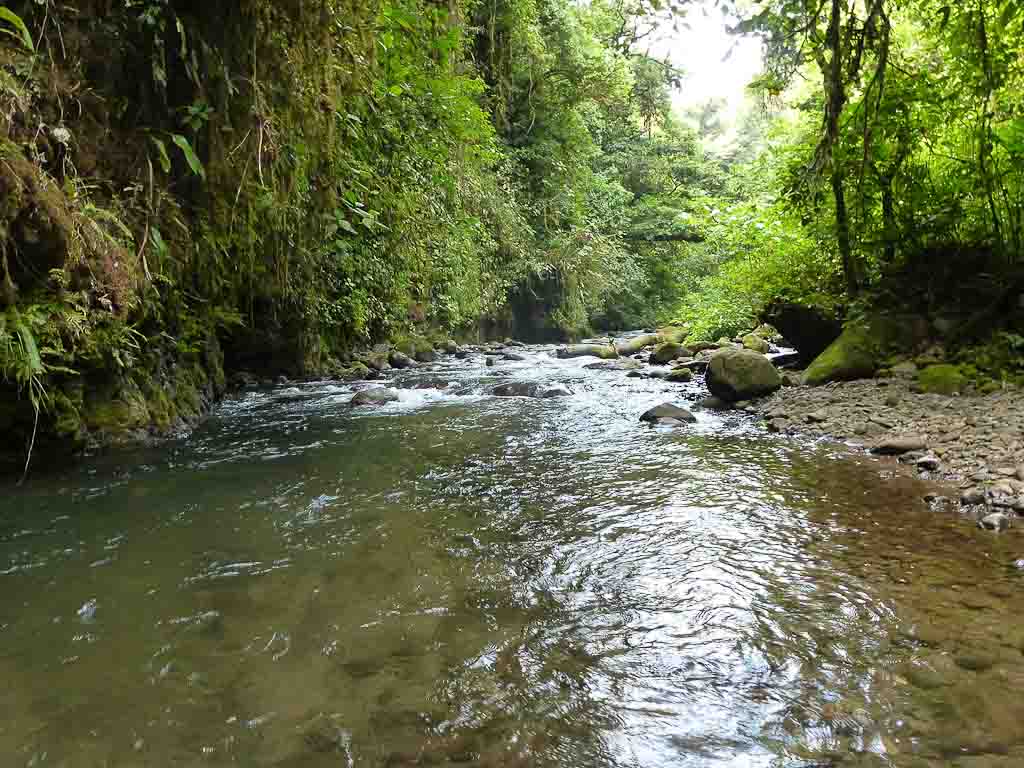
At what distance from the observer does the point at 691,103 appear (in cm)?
5119

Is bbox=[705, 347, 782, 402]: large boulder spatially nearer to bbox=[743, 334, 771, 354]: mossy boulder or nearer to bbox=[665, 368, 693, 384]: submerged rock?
bbox=[665, 368, 693, 384]: submerged rock

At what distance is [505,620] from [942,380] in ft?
18.4

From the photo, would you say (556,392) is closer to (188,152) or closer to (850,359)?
(850,359)

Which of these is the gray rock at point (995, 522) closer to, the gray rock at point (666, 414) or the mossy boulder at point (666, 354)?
the gray rock at point (666, 414)

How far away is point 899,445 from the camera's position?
4906mm

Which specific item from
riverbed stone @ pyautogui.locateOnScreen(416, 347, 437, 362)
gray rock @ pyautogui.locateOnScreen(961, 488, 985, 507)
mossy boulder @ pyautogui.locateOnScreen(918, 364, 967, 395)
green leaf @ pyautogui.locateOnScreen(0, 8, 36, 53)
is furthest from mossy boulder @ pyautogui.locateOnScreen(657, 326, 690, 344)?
green leaf @ pyautogui.locateOnScreen(0, 8, 36, 53)

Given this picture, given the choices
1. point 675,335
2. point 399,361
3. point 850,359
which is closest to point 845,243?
point 850,359

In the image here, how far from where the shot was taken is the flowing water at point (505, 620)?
1.83 meters

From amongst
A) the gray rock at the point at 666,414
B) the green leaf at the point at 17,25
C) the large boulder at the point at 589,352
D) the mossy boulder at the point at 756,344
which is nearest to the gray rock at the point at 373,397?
the gray rock at the point at 666,414

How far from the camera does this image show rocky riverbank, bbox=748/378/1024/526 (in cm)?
381

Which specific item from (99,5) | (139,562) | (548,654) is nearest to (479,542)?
(548,654)

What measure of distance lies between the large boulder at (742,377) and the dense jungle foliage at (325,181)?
125 centimetres

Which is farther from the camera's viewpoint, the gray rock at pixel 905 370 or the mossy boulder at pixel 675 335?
the mossy boulder at pixel 675 335

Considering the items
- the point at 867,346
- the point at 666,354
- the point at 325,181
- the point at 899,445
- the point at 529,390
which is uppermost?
the point at 325,181
